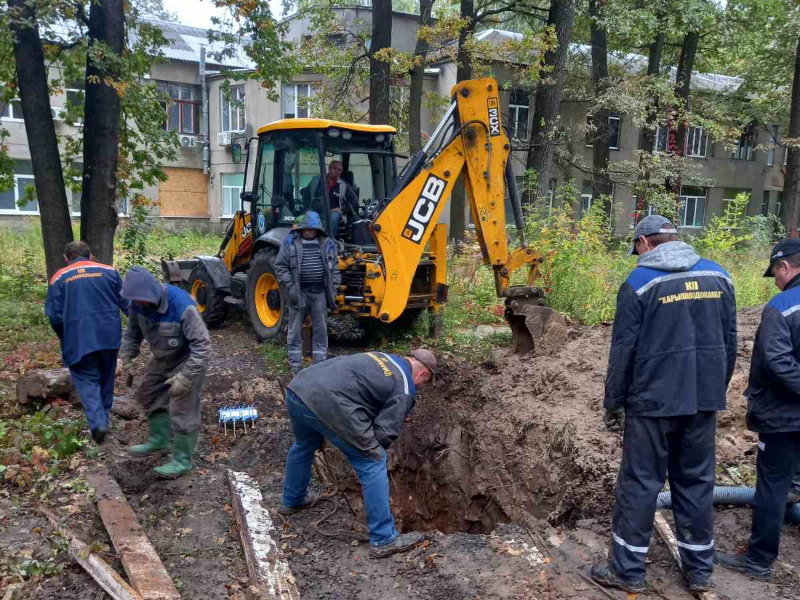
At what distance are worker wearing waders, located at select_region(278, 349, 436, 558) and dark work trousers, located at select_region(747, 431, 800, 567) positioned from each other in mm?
2070

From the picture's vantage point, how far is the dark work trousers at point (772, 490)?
12.5 ft

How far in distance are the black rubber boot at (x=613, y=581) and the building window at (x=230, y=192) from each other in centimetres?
2605

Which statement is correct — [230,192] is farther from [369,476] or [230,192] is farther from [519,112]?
[369,476]

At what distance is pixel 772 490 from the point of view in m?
3.85

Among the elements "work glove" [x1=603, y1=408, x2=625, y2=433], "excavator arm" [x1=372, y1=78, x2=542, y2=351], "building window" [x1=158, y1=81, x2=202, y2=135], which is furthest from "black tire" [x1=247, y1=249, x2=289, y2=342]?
"building window" [x1=158, y1=81, x2=202, y2=135]

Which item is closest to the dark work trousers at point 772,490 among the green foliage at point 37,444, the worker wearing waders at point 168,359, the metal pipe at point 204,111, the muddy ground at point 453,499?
the muddy ground at point 453,499

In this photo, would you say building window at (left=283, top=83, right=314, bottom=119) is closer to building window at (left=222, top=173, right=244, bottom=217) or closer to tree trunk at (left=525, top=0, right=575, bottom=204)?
building window at (left=222, top=173, right=244, bottom=217)

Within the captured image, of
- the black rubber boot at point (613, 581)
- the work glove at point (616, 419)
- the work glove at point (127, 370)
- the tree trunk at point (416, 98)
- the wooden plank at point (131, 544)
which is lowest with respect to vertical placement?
the wooden plank at point (131, 544)

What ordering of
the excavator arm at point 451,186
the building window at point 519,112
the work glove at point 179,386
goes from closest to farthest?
the work glove at point 179,386 → the excavator arm at point 451,186 → the building window at point 519,112

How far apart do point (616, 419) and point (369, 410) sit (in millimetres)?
1543

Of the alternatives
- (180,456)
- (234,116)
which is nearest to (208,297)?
(180,456)

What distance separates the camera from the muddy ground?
12.8 ft

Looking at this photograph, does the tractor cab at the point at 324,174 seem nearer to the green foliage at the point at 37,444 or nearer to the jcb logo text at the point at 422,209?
the jcb logo text at the point at 422,209

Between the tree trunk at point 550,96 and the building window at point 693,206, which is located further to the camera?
the building window at point 693,206
